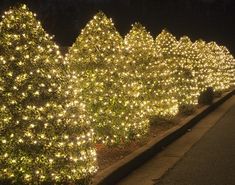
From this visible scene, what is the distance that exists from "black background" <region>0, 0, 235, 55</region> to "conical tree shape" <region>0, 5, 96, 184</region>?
68.2 feet

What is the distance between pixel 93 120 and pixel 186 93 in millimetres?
6891

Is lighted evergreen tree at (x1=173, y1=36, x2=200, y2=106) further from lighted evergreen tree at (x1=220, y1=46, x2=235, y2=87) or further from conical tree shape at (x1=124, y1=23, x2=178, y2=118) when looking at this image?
lighted evergreen tree at (x1=220, y1=46, x2=235, y2=87)

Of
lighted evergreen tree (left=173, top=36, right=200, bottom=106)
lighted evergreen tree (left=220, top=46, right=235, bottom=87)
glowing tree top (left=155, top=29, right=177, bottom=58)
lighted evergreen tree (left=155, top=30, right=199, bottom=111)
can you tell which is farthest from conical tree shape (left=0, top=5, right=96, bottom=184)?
lighted evergreen tree (left=220, top=46, right=235, bottom=87)

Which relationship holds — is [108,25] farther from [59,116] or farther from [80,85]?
[59,116]

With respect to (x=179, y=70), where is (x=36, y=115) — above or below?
below

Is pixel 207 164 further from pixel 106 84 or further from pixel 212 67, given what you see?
pixel 212 67

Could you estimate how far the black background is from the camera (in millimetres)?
32469

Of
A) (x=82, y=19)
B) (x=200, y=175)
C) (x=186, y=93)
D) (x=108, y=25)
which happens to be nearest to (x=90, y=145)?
(x=200, y=175)

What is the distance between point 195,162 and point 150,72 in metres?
4.20

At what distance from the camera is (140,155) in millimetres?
9992

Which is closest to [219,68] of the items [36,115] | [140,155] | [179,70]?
[179,70]

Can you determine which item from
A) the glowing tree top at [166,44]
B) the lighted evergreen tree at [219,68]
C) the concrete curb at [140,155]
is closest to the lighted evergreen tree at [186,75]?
the glowing tree top at [166,44]

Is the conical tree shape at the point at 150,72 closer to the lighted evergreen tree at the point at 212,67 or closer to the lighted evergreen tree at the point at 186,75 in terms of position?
the lighted evergreen tree at the point at 186,75

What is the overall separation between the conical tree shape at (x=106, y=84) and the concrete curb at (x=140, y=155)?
50 cm
